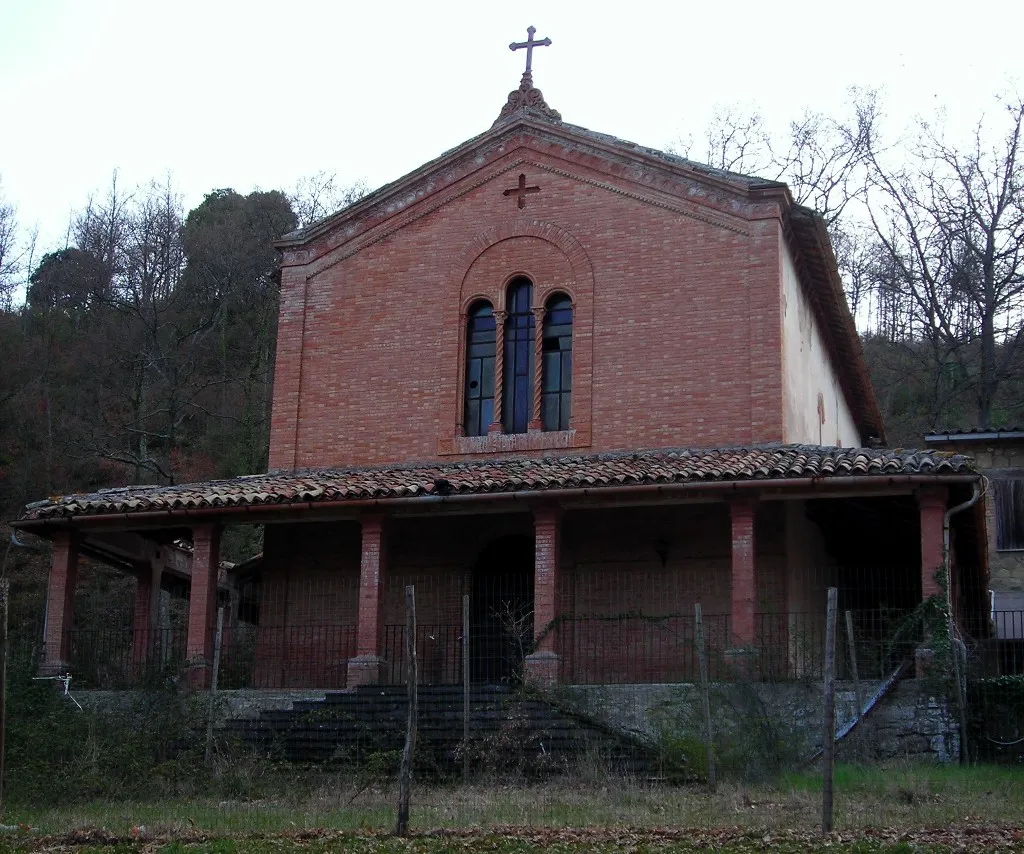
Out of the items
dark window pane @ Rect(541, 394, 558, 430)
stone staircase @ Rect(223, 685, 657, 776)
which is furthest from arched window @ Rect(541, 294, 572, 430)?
stone staircase @ Rect(223, 685, 657, 776)

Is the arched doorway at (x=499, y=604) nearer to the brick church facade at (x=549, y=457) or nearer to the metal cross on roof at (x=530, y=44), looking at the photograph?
the brick church facade at (x=549, y=457)

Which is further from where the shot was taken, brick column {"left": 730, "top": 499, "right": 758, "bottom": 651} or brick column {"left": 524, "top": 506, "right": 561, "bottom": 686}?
brick column {"left": 524, "top": 506, "right": 561, "bottom": 686}

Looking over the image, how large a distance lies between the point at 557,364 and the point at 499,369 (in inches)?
37.4

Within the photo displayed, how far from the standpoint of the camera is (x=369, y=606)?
61.8 ft

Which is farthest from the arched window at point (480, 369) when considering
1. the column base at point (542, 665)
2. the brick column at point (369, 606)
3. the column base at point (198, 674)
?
the column base at point (198, 674)

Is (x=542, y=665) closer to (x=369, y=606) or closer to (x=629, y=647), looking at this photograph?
(x=629, y=647)

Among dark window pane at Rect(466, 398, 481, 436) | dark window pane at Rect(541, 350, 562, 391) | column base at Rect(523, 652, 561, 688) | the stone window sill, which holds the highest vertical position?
dark window pane at Rect(541, 350, 562, 391)

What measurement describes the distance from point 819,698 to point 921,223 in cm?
2393

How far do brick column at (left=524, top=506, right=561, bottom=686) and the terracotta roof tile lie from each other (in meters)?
0.64

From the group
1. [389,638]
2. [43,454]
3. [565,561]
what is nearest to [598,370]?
[565,561]

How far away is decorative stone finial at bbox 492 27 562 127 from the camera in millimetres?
22844

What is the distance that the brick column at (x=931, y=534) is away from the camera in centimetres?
1689

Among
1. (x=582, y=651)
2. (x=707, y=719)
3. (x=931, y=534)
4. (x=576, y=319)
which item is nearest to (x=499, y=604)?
(x=582, y=651)

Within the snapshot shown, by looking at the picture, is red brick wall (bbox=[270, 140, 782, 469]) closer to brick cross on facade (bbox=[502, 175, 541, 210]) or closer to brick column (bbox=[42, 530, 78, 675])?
brick cross on facade (bbox=[502, 175, 541, 210])
